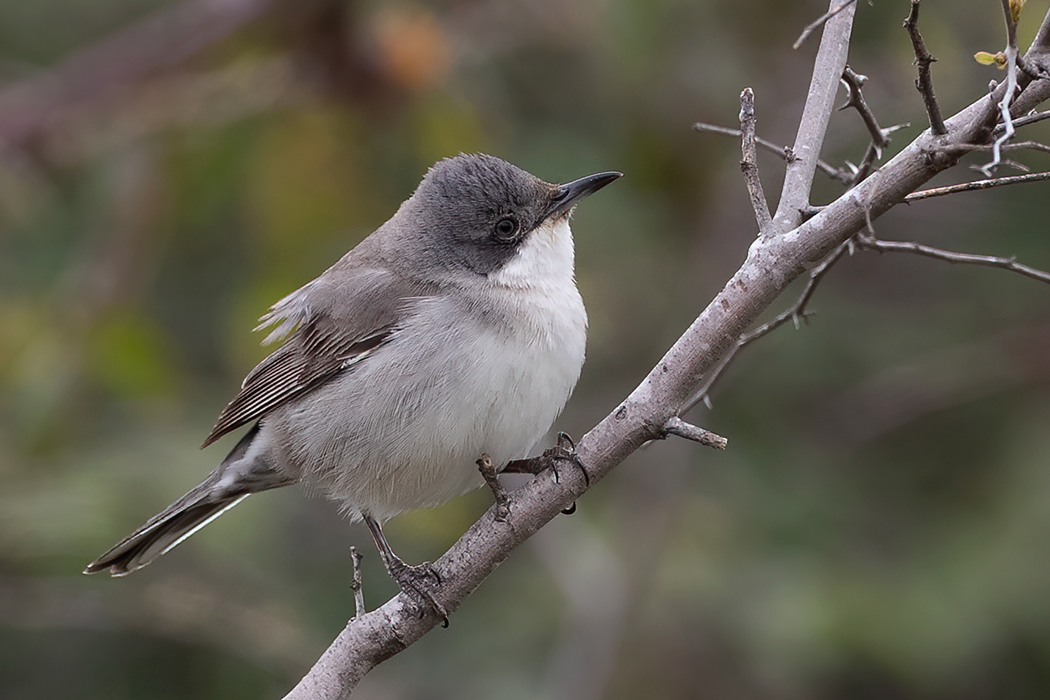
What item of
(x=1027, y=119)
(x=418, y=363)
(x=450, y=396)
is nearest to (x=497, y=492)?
(x=450, y=396)

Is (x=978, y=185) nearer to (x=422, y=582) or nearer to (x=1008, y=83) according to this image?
(x=1008, y=83)

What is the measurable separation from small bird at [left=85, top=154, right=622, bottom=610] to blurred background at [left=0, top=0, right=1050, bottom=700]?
1.59 feet

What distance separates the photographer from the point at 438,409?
3.60m

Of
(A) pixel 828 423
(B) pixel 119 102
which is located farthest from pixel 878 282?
(B) pixel 119 102

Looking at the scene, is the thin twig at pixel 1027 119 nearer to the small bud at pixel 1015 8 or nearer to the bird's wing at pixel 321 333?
the small bud at pixel 1015 8

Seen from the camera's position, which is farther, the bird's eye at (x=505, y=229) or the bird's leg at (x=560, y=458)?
the bird's eye at (x=505, y=229)

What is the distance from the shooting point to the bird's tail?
413 cm

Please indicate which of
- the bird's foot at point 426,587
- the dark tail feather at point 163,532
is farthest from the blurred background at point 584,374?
the bird's foot at point 426,587

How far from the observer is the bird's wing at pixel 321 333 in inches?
158

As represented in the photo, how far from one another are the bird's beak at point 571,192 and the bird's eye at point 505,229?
0.12m

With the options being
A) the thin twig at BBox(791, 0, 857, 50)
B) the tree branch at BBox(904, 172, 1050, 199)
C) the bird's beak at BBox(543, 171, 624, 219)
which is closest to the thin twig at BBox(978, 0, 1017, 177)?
the tree branch at BBox(904, 172, 1050, 199)

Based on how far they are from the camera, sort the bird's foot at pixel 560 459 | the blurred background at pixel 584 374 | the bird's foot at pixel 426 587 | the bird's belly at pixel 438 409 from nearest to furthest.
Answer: the bird's foot at pixel 560 459 < the bird's foot at pixel 426 587 < the bird's belly at pixel 438 409 < the blurred background at pixel 584 374

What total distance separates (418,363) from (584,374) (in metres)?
2.39

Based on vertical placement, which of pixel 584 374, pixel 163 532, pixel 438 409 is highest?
pixel 584 374
